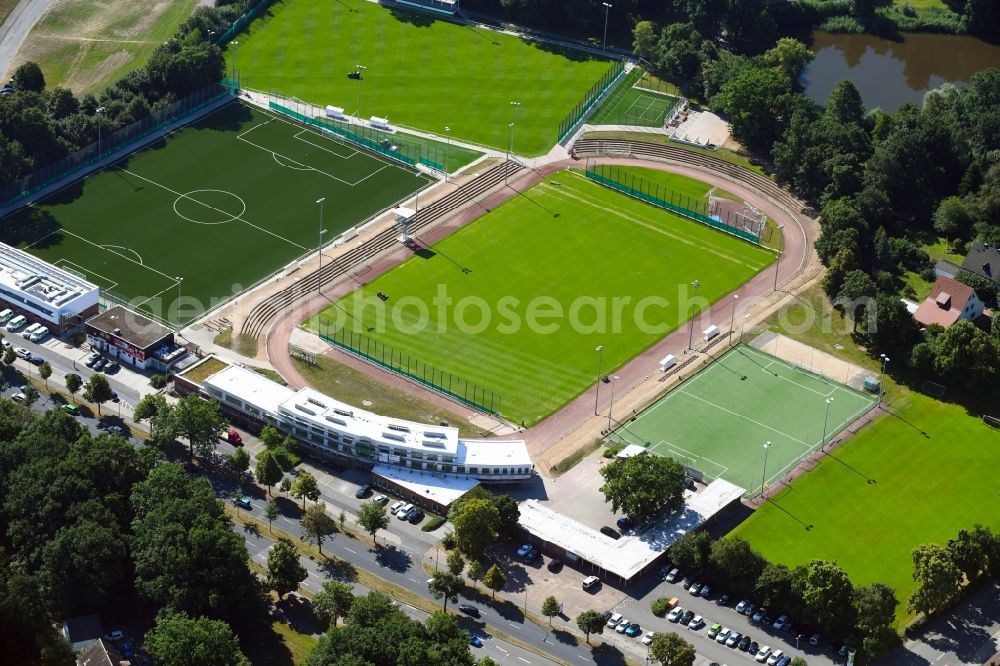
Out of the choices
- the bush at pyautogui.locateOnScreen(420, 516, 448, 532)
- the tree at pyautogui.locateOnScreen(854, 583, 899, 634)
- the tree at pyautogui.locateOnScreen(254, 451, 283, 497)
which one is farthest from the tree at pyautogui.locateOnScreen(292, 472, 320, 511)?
the tree at pyautogui.locateOnScreen(854, 583, 899, 634)

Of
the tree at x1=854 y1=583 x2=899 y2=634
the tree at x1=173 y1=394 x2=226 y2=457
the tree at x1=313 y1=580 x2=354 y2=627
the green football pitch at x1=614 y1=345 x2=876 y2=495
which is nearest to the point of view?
the tree at x1=313 y1=580 x2=354 y2=627

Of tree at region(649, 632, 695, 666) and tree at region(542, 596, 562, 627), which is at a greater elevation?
tree at region(649, 632, 695, 666)

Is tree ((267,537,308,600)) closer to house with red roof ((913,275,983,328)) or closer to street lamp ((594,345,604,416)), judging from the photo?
street lamp ((594,345,604,416))

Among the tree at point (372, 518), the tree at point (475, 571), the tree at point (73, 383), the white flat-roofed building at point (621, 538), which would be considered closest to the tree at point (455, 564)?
the tree at point (475, 571)

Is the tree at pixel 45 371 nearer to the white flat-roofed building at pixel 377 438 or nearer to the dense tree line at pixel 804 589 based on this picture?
the white flat-roofed building at pixel 377 438

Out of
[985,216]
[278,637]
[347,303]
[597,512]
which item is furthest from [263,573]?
[985,216]

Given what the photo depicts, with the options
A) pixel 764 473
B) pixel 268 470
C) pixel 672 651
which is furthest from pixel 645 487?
pixel 268 470
